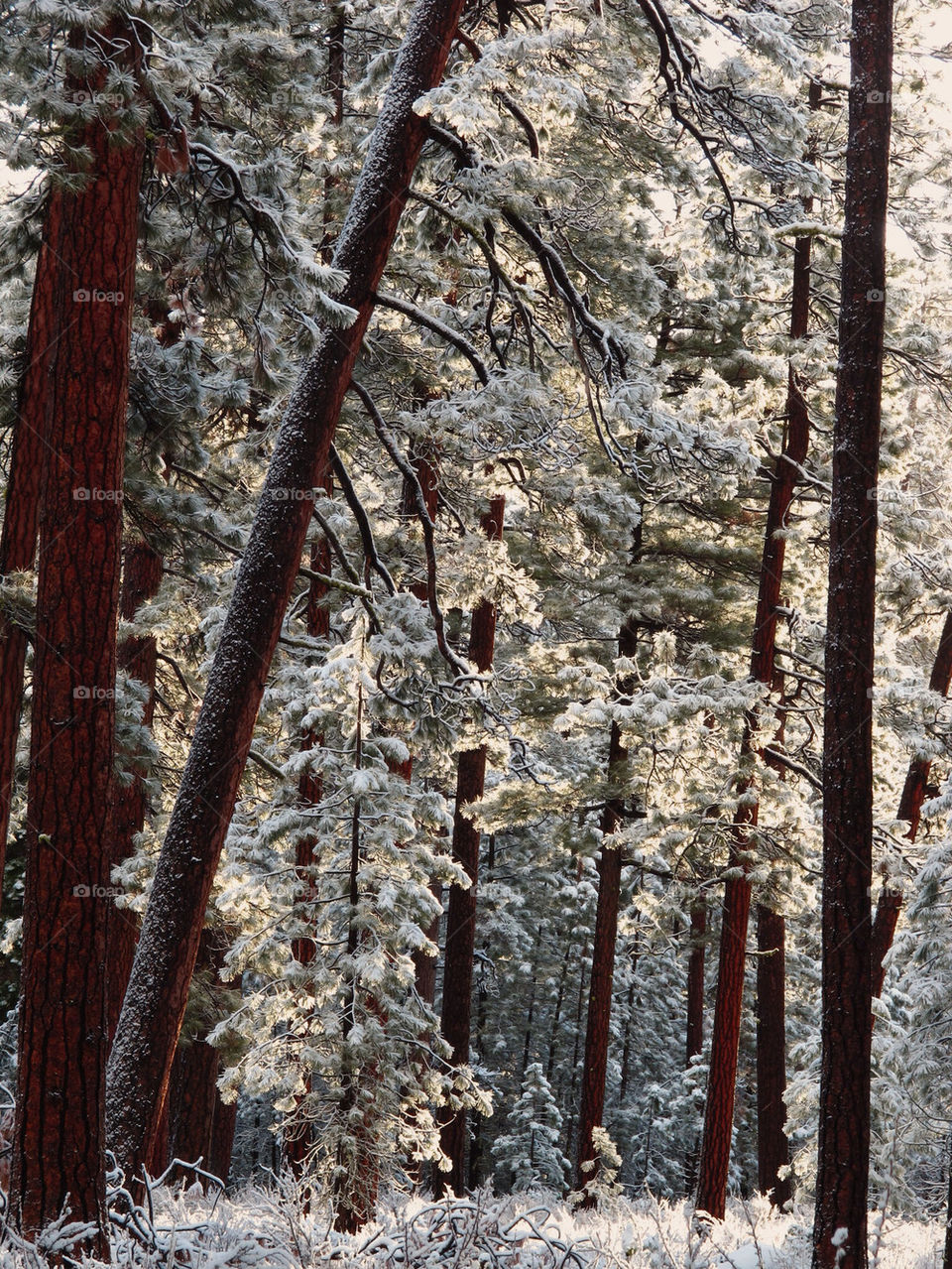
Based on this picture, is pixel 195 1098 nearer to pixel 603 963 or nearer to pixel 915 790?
pixel 603 963

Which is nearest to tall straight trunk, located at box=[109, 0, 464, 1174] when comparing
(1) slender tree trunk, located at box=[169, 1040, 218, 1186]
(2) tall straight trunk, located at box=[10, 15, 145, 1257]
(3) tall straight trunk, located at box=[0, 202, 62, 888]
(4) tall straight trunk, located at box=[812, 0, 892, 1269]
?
(2) tall straight trunk, located at box=[10, 15, 145, 1257]

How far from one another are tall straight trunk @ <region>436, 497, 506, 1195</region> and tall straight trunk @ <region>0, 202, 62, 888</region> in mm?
6146

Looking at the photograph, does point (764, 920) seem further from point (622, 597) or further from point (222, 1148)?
point (222, 1148)

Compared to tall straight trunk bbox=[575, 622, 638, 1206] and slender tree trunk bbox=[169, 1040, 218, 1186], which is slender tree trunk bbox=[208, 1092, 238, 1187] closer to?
slender tree trunk bbox=[169, 1040, 218, 1186]

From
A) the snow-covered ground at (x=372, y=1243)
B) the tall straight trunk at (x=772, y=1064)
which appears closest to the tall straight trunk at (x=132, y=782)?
the snow-covered ground at (x=372, y=1243)

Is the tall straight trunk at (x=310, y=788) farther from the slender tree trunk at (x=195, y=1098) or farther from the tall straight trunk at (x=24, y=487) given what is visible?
the slender tree trunk at (x=195, y=1098)

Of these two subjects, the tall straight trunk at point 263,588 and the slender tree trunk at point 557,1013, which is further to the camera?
the slender tree trunk at point 557,1013

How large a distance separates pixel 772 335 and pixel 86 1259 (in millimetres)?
10836

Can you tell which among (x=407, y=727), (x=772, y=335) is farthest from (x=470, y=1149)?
(x=772, y=335)

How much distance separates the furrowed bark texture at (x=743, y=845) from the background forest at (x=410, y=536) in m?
0.06

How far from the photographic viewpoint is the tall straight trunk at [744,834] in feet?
39.5

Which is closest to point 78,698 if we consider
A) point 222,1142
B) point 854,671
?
point 854,671

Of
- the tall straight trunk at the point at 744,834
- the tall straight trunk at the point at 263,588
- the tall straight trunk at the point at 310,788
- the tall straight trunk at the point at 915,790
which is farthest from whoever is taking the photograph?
the tall straight trunk at the point at 915,790

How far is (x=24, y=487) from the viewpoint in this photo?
27.0 feet
